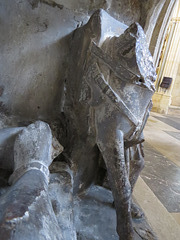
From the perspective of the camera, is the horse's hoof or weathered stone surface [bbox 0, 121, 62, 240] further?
the horse's hoof

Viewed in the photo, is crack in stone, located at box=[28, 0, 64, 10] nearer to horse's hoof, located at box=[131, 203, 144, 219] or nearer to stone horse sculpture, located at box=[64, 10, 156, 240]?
stone horse sculpture, located at box=[64, 10, 156, 240]

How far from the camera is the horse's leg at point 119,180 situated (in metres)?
0.74

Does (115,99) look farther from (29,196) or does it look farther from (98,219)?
(98,219)

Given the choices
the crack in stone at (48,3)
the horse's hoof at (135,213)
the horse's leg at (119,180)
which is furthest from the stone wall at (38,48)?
the horse's hoof at (135,213)

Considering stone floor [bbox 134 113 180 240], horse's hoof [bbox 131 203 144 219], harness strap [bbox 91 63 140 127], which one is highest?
harness strap [bbox 91 63 140 127]

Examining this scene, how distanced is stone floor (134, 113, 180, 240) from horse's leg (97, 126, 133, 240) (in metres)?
0.48

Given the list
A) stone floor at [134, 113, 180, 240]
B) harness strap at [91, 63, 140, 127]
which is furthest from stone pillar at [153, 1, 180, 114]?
harness strap at [91, 63, 140, 127]

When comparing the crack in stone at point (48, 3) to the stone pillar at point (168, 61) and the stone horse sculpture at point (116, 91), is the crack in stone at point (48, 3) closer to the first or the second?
the stone horse sculpture at point (116, 91)

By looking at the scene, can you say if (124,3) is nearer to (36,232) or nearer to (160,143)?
(36,232)

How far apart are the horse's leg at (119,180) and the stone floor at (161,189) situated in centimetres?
48

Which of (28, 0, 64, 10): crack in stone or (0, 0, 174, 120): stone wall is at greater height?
(28, 0, 64, 10): crack in stone

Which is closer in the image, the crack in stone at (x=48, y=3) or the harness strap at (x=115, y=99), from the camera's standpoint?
the harness strap at (x=115, y=99)

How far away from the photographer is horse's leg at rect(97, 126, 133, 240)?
741 millimetres

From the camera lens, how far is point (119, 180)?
0.75 meters
